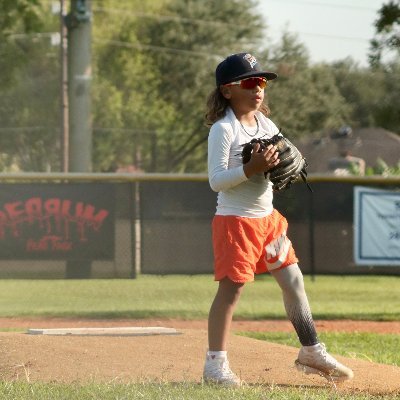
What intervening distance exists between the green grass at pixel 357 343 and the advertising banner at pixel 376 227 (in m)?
3.11

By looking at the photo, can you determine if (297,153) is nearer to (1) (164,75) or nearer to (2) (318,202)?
(2) (318,202)

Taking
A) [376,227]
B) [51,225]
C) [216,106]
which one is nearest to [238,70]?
[216,106]

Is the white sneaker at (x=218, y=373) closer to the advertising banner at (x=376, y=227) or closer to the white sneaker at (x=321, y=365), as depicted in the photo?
the white sneaker at (x=321, y=365)

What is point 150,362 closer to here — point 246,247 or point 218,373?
point 218,373

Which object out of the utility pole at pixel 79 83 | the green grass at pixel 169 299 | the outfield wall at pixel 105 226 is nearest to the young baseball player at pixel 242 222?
the green grass at pixel 169 299

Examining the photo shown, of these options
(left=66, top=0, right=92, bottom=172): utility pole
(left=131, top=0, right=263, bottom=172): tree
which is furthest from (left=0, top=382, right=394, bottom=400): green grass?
(left=131, top=0, right=263, bottom=172): tree

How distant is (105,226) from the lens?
13859mm

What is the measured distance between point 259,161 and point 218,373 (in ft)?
3.61

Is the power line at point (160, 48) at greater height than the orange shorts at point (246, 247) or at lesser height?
greater

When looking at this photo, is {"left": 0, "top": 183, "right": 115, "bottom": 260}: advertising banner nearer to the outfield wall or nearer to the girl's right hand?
the outfield wall

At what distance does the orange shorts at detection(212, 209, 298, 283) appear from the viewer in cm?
638

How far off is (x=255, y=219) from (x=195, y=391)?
1.00 meters

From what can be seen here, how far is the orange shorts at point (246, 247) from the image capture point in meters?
6.38

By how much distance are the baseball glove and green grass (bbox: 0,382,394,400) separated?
A: 3.46 feet
